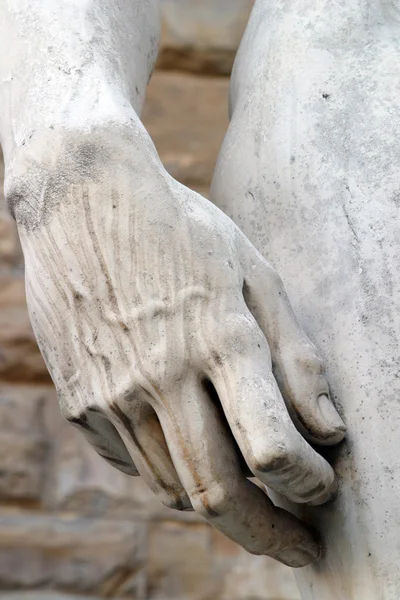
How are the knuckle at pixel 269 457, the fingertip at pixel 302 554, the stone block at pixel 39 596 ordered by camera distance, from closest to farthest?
the knuckle at pixel 269 457
the fingertip at pixel 302 554
the stone block at pixel 39 596

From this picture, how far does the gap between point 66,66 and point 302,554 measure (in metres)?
0.42

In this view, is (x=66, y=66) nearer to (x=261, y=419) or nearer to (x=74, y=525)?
(x=261, y=419)

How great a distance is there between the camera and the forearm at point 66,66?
0.94 metres

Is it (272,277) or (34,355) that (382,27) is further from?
(34,355)

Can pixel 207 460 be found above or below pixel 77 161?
below

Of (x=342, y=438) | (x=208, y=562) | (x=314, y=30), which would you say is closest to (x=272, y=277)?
(x=342, y=438)

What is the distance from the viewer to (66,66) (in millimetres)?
977

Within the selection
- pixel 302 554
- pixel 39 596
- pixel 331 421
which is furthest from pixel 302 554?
pixel 39 596

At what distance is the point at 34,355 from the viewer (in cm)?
234

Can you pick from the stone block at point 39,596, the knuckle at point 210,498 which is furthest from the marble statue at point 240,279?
the stone block at point 39,596

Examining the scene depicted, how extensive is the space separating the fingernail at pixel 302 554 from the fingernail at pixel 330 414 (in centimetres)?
10

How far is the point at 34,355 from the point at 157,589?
0.48 m

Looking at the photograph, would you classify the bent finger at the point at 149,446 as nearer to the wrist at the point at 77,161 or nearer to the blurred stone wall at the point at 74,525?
the wrist at the point at 77,161

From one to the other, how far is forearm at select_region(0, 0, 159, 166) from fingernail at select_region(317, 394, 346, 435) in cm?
26
